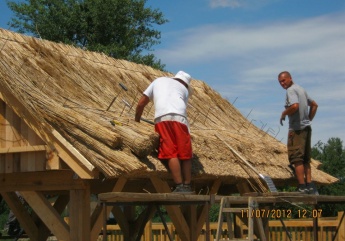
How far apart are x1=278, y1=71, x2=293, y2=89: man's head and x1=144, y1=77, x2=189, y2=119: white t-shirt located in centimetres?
191

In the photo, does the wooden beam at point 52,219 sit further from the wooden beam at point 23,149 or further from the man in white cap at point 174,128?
the man in white cap at point 174,128

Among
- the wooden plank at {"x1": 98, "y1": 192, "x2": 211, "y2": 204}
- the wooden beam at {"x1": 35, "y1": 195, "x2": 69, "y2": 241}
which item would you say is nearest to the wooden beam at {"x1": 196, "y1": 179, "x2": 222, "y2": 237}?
the wooden beam at {"x1": 35, "y1": 195, "x2": 69, "y2": 241}

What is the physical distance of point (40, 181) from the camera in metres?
9.09

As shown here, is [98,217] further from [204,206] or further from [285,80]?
[285,80]

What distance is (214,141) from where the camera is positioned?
36.4 ft

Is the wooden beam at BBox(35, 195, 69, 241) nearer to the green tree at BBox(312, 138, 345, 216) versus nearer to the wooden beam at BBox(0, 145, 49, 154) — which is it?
the wooden beam at BBox(0, 145, 49, 154)

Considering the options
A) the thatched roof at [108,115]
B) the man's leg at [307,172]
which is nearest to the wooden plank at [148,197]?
the thatched roof at [108,115]

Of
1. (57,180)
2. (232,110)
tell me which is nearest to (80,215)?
(57,180)

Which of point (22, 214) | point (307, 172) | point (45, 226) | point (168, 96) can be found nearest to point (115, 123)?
point (168, 96)

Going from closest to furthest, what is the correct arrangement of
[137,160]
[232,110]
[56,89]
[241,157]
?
[137,160] → [56,89] → [241,157] → [232,110]

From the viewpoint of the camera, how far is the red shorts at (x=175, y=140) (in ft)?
28.0

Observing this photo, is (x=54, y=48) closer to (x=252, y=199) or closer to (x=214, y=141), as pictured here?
(x=214, y=141)

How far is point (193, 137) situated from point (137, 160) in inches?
81.1

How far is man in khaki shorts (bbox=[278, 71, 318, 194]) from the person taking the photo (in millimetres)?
10234
